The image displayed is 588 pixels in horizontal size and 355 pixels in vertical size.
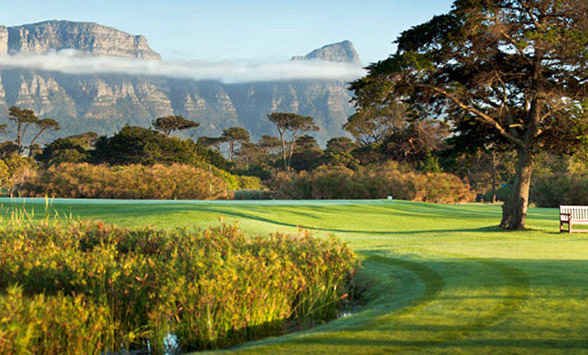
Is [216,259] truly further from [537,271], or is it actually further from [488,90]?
[488,90]

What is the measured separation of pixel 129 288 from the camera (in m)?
6.43

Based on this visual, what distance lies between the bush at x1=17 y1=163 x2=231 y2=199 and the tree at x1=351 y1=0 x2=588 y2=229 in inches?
556

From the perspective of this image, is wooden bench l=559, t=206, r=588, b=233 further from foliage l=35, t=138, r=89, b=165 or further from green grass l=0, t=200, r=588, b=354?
foliage l=35, t=138, r=89, b=165

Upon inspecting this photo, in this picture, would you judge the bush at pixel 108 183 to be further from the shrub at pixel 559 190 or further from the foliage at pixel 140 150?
the shrub at pixel 559 190

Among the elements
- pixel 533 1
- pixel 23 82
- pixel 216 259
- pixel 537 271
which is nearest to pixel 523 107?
pixel 533 1

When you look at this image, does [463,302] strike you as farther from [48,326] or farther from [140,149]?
[140,149]

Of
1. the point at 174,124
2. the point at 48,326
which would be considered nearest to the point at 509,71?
the point at 48,326

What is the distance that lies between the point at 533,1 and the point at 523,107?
130 inches

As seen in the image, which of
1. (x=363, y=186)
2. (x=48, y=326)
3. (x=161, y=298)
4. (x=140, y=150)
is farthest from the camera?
(x=140, y=150)

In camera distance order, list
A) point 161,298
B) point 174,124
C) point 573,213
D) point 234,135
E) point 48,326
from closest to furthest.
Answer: point 48,326 → point 161,298 → point 573,213 → point 174,124 → point 234,135

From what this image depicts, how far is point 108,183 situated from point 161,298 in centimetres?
2219

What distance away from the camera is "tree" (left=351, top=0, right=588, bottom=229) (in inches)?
594

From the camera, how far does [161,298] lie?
5852 mm

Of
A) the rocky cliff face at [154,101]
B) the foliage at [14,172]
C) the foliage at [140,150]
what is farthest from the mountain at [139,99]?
the foliage at [140,150]
